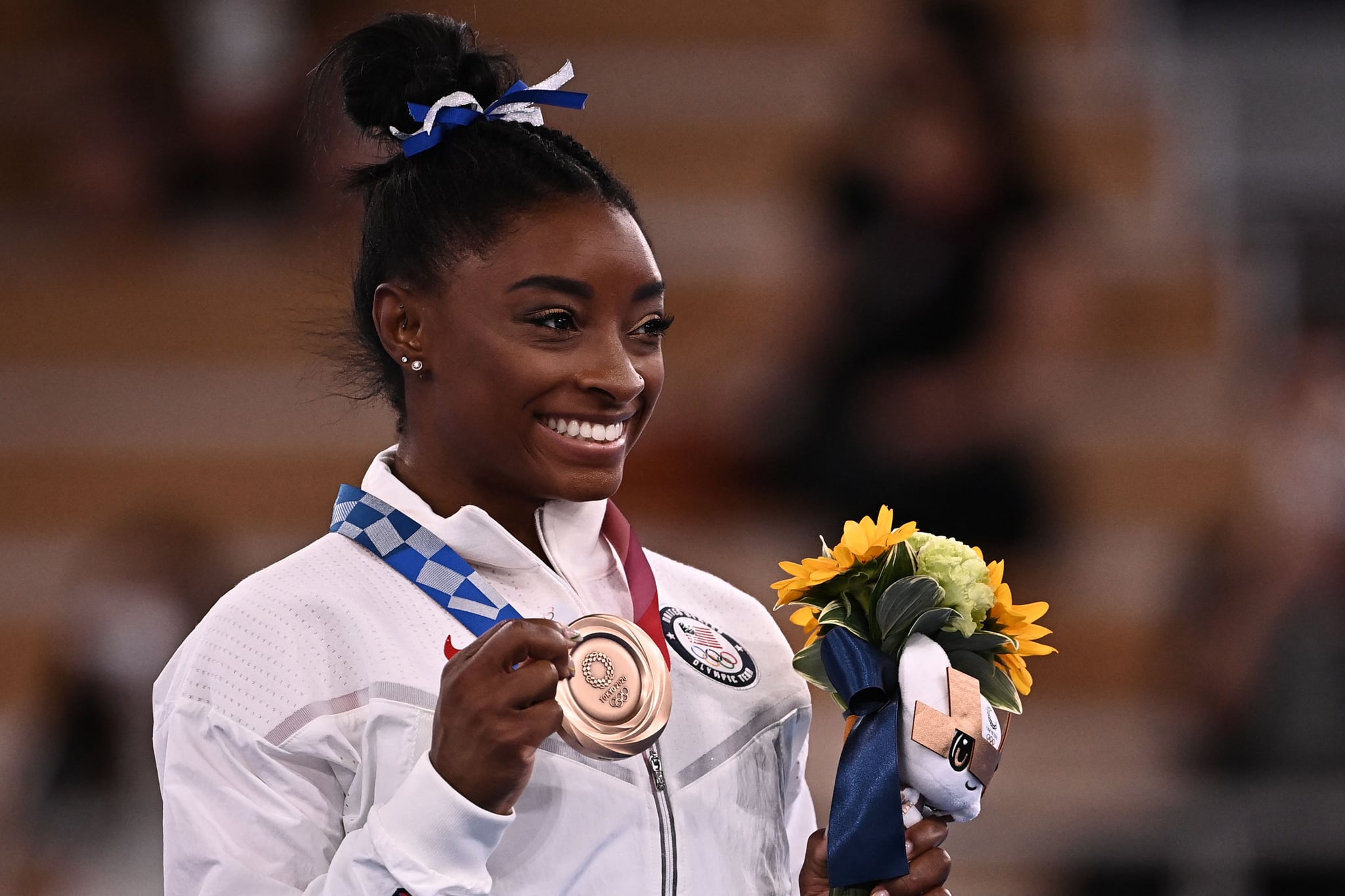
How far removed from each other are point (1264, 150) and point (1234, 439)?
1.10 meters

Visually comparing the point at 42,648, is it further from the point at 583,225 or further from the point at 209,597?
the point at 583,225

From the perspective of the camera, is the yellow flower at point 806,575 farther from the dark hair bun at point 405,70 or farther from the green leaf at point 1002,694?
the dark hair bun at point 405,70

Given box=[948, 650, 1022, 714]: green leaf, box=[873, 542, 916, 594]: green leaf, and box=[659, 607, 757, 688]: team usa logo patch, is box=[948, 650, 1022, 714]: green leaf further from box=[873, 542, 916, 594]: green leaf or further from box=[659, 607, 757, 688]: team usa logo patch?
box=[659, 607, 757, 688]: team usa logo patch

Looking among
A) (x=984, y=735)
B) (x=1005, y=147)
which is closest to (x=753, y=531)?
(x=1005, y=147)

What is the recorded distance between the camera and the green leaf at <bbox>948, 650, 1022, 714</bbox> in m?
1.85

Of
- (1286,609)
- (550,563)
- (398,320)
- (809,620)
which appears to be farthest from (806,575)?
(1286,609)

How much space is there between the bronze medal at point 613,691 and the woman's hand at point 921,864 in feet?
0.87

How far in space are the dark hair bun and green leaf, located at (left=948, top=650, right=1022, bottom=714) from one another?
75cm

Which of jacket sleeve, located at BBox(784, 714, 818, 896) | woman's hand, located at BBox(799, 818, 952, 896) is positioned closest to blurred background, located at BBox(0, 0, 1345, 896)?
jacket sleeve, located at BBox(784, 714, 818, 896)

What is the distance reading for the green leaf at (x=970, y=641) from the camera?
1.85 meters

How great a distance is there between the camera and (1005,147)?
4.78m

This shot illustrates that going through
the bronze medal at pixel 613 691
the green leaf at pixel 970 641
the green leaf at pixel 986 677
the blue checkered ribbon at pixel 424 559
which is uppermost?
the green leaf at pixel 970 641

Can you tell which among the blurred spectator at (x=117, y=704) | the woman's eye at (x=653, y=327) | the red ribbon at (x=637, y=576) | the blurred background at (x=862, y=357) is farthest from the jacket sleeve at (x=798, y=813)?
the blurred spectator at (x=117, y=704)

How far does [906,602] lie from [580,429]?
354mm
